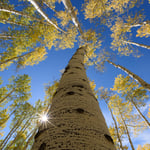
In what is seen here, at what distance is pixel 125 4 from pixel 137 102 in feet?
28.9

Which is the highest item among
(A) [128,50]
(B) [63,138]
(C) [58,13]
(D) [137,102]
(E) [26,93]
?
(A) [128,50]

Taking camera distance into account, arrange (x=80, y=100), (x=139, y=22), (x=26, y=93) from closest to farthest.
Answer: (x=80, y=100) < (x=139, y=22) < (x=26, y=93)

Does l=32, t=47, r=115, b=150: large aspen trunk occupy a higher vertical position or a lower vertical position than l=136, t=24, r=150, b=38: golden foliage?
lower

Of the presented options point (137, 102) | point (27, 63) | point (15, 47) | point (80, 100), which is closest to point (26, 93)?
point (27, 63)

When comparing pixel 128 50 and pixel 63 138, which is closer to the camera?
pixel 63 138

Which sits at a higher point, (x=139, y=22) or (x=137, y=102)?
(x=139, y=22)

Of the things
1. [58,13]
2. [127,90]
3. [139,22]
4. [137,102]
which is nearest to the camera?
[58,13]

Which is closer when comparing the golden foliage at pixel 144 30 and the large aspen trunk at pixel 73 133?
the large aspen trunk at pixel 73 133

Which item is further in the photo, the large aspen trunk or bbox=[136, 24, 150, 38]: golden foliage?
bbox=[136, 24, 150, 38]: golden foliage

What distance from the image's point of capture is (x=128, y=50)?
7.04 m

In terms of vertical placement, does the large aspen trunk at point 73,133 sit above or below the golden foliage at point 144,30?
below

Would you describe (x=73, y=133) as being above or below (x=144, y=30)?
below

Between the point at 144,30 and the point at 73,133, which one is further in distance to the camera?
the point at 144,30

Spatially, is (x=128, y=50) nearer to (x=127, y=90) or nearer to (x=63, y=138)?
(x=127, y=90)
